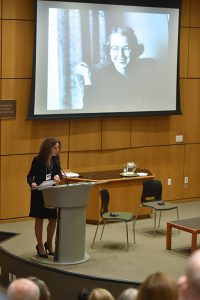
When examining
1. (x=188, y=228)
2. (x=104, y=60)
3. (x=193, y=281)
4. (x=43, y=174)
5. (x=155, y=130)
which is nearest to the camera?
(x=193, y=281)

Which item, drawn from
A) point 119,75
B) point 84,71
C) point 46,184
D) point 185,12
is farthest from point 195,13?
point 46,184

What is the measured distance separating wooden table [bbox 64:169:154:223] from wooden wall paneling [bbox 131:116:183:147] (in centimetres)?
85

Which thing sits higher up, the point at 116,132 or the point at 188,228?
the point at 116,132

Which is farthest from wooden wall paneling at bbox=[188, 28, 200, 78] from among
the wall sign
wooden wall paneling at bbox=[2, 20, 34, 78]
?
the wall sign

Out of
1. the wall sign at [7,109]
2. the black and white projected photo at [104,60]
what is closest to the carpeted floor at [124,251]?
the wall sign at [7,109]

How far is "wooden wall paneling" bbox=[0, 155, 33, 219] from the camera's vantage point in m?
8.72

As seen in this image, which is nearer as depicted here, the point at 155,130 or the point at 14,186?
the point at 14,186

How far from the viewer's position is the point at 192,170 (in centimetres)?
1050

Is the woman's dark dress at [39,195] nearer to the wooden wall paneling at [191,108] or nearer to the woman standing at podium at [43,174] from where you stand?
the woman standing at podium at [43,174]

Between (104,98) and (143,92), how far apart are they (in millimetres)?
735

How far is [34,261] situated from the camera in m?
6.91

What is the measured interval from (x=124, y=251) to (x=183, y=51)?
397 cm

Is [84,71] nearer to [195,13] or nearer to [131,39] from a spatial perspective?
[131,39]

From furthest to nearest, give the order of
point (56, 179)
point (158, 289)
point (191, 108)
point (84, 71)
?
point (191, 108) → point (84, 71) → point (56, 179) → point (158, 289)
